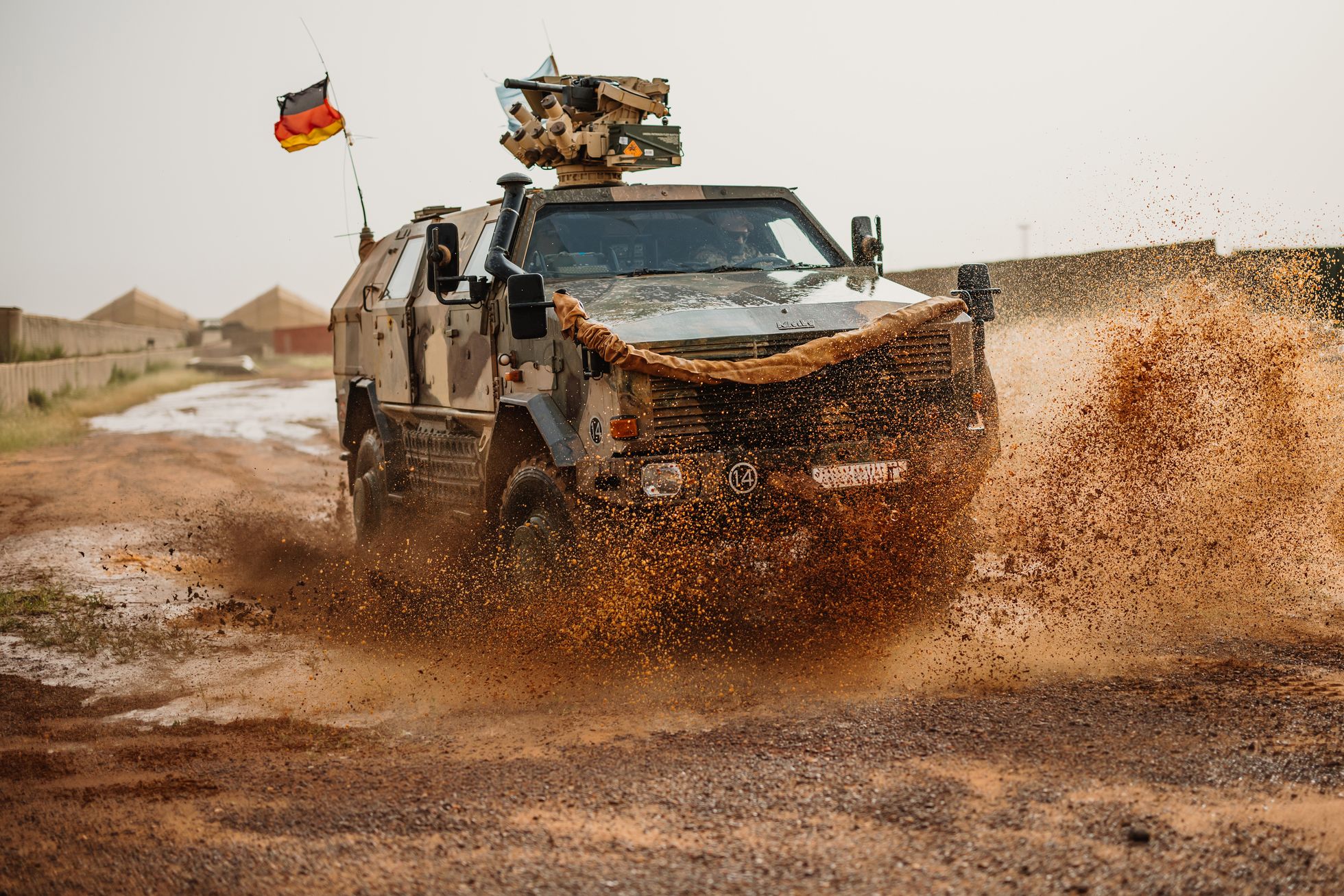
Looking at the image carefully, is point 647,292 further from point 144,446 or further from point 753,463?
point 144,446

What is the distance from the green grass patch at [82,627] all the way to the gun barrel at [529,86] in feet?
12.8

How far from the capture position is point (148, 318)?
6612cm

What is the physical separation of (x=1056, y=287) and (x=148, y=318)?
186 ft

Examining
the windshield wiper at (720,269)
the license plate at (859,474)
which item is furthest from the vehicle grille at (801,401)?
the windshield wiper at (720,269)

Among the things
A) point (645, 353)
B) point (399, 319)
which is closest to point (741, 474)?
point (645, 353)

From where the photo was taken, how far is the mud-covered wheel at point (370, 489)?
31.9 feet

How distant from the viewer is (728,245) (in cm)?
802

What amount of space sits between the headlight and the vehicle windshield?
5.45 feet

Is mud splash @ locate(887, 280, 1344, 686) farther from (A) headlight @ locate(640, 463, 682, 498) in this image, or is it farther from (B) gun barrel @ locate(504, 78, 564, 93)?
(B) gun barrel @ locate(504, 78, 564, 93)

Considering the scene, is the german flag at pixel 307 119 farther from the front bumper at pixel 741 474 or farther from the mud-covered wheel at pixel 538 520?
the front bumper at pixel 741 474

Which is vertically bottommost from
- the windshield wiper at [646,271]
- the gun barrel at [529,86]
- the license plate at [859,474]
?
the license plate at [859,474]

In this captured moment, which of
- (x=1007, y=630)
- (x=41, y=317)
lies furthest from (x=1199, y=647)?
(x=41, y=317)

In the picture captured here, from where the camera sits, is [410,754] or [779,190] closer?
[410,754]

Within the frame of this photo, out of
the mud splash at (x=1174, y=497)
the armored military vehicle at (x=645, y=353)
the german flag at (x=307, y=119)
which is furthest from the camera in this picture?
the german flag at (x=307, y=119)
